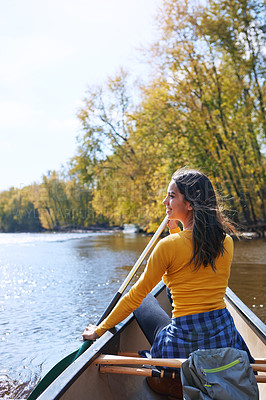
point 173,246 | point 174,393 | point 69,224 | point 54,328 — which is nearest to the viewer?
point 173,246

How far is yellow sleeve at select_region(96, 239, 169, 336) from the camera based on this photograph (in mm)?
1620

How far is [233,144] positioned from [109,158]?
8.35m

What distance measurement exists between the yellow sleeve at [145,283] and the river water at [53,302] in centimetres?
130

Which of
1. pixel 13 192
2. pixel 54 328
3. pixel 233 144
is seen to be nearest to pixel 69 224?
pixel 13 192

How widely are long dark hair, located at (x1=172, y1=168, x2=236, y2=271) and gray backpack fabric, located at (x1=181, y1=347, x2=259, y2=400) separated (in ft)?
1.15

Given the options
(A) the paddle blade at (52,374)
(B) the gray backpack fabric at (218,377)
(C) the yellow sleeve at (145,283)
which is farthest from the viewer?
(A) the paddle blade at (52,374)

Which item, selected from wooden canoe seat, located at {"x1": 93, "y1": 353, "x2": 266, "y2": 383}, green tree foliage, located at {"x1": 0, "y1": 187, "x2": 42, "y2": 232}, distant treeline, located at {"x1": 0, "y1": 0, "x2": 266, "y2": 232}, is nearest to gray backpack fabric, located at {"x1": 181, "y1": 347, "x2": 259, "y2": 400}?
wooden canoe seat, located at {"x1": 93, "y1": 353, "x2": 266, "y2": 383}

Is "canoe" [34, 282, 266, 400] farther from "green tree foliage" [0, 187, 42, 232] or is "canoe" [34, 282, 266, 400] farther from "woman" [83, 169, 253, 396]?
"green tree foliage" [0, 187, 42, 232]

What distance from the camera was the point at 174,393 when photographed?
1.90 metres

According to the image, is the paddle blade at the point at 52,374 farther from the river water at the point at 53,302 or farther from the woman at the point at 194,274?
the river water at the point at 53,302

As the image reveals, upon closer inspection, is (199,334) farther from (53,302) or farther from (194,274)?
(53,302)

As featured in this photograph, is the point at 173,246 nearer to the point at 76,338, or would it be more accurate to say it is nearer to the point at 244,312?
the point at 244,312

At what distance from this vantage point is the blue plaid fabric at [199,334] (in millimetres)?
1629

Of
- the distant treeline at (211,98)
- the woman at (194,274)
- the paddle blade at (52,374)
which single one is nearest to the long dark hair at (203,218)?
the woman at (194,274)
